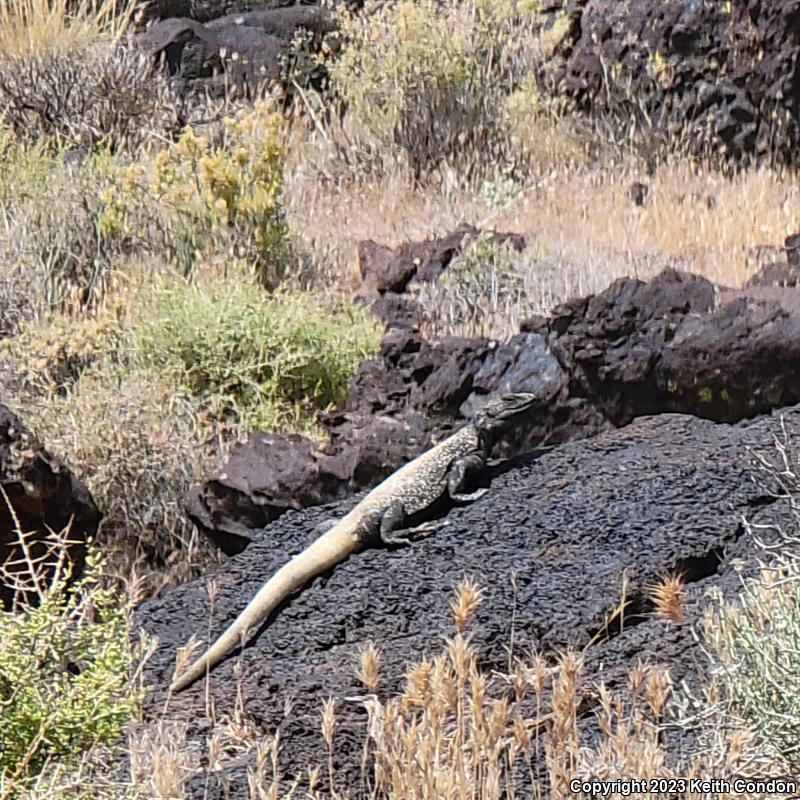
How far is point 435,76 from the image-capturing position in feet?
37.6

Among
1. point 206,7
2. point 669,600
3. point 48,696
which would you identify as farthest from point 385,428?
point 206,7

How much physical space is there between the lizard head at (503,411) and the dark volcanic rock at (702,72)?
571 cm

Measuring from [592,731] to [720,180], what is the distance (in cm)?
716

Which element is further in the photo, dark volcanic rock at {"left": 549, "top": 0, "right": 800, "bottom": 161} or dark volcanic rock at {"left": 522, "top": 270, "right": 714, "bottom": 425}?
dark volcanic rock at {"left": 549, "top": 0, "right": 800, "bottom": 161}

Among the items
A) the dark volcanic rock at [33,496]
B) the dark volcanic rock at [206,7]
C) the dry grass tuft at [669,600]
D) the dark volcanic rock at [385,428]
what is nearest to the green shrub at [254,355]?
the dark volcanic rock at [385,428]

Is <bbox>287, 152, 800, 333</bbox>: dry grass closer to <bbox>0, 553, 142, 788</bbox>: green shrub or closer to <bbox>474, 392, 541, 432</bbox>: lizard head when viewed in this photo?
<bbox>474, 392, 541, 432</bbox>: lizard head

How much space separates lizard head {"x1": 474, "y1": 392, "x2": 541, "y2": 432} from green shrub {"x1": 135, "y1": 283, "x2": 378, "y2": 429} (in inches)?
57.5

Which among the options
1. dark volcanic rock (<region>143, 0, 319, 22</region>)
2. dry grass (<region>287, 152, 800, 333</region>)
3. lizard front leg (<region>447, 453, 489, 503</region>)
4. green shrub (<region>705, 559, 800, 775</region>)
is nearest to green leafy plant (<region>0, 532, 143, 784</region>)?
green shrub (<region>705, 559, 800, 775</region>)

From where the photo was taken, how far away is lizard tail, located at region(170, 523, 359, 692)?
4.57 meters

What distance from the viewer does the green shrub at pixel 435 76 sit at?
1130 cm

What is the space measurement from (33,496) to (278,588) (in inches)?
46.9

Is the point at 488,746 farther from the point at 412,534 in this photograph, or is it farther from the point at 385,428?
the point at 385,428

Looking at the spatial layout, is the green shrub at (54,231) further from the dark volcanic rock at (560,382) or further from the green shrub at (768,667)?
the green shrub at (768,667)

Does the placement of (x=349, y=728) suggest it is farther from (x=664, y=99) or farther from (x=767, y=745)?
(x=664, y=99)
